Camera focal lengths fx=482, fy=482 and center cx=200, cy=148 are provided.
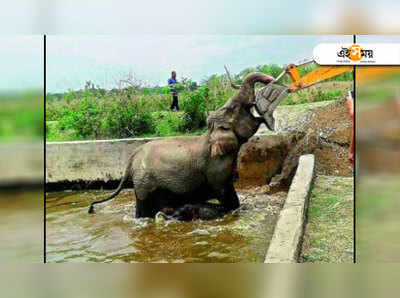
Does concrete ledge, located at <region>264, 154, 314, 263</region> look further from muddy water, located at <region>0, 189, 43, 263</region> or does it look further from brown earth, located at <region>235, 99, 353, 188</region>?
muddy water, located at <region>0, 189, 43, 263</region>

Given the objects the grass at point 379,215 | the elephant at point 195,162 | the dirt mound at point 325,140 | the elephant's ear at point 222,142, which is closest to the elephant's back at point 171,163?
the elephant at point 195,162

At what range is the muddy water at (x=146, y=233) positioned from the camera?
4.11 m

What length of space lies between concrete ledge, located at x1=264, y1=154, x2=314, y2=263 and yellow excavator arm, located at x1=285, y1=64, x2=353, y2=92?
67 centimetres

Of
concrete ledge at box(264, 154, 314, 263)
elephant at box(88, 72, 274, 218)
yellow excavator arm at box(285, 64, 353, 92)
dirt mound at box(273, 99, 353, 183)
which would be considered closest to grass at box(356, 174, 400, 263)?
dirt mound at box(273, 99, 353, 183)

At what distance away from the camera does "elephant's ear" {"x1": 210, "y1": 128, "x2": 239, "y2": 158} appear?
4422mm

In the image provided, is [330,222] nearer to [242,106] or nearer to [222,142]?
[222,142]

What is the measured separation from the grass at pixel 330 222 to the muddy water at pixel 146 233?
0.32 metres

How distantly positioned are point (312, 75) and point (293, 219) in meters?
1.32

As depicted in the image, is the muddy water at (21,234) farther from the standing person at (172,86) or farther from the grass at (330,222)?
the grass at (330,222)

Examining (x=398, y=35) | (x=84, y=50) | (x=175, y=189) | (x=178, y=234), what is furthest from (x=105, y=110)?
(x=398, y=35)

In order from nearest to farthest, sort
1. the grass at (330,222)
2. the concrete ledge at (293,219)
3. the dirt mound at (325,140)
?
1. the concrete ledge at (293,219)
2. the grass at (330,222)
3. the dirt mound at (325,140)

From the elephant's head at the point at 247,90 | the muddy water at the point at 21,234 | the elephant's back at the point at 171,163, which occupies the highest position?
the elephant's head at the point at 247,90

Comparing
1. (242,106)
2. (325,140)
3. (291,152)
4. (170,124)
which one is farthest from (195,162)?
(325,140)

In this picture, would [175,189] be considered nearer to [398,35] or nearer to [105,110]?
[105,110]
